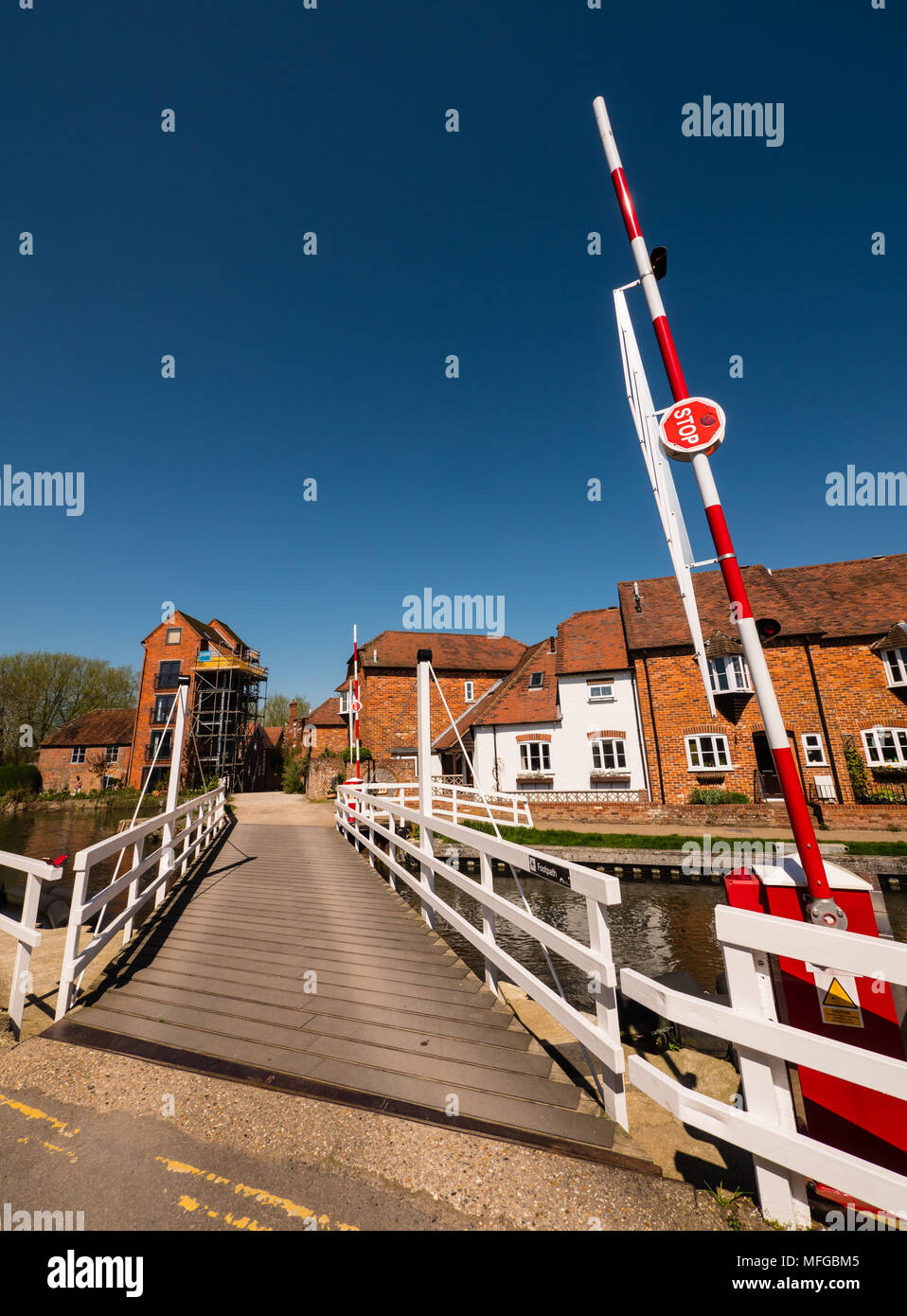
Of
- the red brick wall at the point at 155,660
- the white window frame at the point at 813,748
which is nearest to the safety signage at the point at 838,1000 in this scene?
the white window frame at the point at 813,748

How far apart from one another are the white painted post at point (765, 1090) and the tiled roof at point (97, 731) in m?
45.5

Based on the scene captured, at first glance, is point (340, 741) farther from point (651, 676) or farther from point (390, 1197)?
point (390, 1197)

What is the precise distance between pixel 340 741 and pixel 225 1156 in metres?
33.8

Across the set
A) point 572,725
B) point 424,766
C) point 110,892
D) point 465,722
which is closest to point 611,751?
point 572,725

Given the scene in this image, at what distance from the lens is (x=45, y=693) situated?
46.9m

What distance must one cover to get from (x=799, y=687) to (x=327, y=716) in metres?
27.9

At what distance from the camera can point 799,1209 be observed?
2.13m

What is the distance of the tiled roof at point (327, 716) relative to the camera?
3644 centimetres

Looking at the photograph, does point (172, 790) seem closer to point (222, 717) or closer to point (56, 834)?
point (56, 834)

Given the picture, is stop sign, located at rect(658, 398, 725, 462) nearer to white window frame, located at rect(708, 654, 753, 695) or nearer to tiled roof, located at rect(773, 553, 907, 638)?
white window frame, located at rect(708, 654, 753, 695)

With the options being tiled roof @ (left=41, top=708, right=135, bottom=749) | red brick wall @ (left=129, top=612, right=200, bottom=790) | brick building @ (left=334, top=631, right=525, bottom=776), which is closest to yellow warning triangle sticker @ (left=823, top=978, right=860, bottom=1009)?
brick building @ (left=334, top=631, right=525, bottom=776)

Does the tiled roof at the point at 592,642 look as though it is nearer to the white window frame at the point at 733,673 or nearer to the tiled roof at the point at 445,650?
the white window frame at the point at 733,673

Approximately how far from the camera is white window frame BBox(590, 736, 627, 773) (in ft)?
76.2

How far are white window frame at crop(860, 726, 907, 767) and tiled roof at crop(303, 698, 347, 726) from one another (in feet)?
91.6
